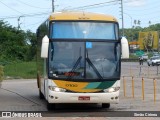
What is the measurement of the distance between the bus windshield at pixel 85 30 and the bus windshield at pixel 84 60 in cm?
25

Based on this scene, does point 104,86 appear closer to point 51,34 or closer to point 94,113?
point 94,113

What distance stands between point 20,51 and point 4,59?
542 cm

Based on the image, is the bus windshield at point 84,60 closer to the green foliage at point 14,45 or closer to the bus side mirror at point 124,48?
the bus side mirror at point 124,48

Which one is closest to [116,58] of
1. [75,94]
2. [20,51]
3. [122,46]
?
[122,46]

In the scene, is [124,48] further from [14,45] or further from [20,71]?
[14,45]

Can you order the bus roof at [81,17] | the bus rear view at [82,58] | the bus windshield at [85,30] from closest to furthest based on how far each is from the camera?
the bus rear view at [82,58] → the bus windshield at [85,30] → the bus roof at [81,17]

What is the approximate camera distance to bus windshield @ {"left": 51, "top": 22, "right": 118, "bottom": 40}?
1703cm

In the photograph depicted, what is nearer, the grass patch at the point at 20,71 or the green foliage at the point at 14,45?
the grass patch at the point at 20,71

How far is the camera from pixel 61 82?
53.9ft

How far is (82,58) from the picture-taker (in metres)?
16.7

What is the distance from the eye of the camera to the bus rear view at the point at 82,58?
16391 mm

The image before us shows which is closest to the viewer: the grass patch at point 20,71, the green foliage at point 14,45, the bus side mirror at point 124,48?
the bus side mirror at point 124,48

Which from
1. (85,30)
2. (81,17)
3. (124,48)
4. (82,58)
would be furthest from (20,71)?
(124,48)

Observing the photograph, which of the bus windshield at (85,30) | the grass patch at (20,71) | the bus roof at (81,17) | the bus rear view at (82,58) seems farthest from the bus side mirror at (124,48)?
the grass patch at (20,71)
